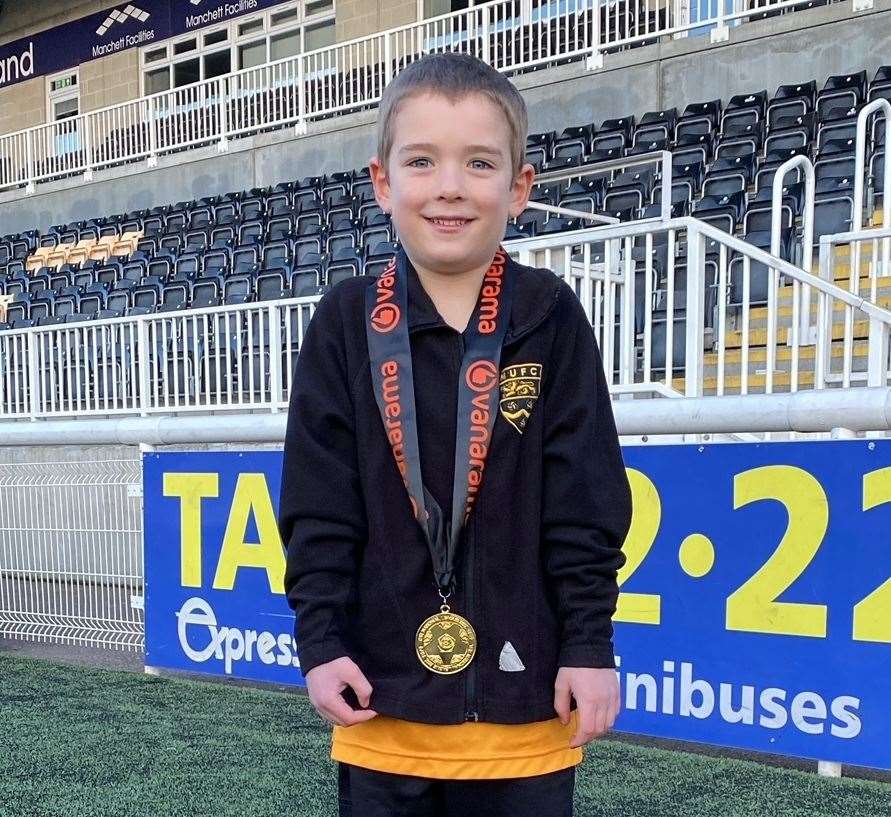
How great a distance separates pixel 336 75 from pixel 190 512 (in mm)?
13074

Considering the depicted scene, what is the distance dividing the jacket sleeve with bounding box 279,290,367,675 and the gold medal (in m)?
0.12

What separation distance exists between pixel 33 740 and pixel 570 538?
3.31 meters

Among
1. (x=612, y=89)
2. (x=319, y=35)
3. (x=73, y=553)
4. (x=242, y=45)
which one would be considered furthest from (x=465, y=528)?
(x=242, y=45)

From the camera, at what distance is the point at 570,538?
4.87ft

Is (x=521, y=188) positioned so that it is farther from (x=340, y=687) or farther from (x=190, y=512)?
(x=190, y=512)

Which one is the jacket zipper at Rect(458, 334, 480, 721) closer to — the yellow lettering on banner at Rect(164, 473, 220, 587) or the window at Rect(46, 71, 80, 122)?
the yellow lettering on banner at Rect(164, 473, 220, 587)

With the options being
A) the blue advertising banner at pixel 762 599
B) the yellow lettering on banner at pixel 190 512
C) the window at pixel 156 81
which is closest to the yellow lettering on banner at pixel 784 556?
the blue advertising banner at pixel 762 599

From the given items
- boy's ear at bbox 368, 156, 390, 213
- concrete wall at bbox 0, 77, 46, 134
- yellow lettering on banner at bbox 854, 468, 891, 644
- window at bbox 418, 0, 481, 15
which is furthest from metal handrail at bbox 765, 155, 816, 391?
concrete wall at bbox 0, 77, 46, 134

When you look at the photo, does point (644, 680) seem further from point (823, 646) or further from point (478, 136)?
point (478, 136)

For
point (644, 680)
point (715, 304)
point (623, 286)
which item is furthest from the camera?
point (715, 304)

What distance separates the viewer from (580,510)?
1489mm

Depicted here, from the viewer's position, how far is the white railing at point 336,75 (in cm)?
1315

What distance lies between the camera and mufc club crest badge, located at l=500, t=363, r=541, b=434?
58.9 inches

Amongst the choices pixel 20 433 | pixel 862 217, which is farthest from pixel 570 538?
pixel 862 217
